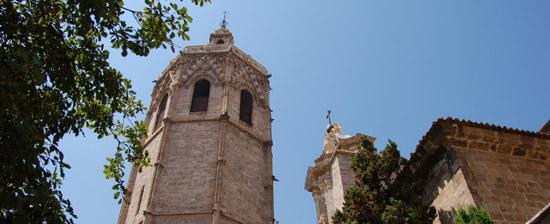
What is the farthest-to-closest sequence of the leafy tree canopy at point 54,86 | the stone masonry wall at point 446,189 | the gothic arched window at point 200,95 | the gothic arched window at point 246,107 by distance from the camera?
the gothic arched window at point 246,107 → the gothic arched window at point 200,95 → the stone masonry wall at point 446,189 → the leafy tree canopy at point 54,86

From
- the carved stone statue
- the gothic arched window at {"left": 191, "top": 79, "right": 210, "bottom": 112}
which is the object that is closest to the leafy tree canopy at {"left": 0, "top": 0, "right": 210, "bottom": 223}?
the carved stone statue

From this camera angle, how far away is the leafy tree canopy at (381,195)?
8.52 m

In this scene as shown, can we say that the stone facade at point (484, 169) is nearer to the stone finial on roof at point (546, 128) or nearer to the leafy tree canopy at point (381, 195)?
the leafy tree canopy at point (381, 195)

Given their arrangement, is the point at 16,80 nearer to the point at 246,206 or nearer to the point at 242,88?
the point at 246,206

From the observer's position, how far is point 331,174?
14.3 m

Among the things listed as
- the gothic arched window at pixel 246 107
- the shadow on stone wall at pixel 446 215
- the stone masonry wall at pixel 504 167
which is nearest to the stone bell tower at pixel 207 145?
the gothic arched window at pixel 246 107

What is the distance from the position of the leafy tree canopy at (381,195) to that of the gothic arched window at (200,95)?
13.5 meters

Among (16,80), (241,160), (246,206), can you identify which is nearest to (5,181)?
(16,80)

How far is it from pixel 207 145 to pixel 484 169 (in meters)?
13.2

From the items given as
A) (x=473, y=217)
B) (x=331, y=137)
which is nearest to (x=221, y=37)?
(x=331, y=137)

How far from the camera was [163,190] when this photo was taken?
18.2 m

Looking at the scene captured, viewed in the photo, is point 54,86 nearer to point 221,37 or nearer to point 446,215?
point 446,215

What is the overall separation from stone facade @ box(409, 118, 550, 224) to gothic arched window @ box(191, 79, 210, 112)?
14539 millimetres

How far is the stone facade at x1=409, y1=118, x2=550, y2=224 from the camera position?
27.3 ft
